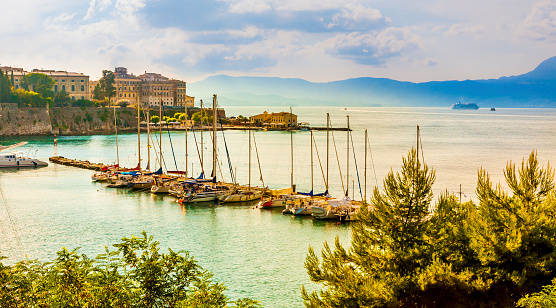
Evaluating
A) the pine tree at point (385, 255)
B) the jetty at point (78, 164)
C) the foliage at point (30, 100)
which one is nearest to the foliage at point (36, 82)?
the foliage at point (30, 100)

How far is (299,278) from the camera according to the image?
1962cm

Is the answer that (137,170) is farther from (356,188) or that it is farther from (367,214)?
(367,214)

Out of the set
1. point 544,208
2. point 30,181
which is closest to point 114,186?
point 30,181

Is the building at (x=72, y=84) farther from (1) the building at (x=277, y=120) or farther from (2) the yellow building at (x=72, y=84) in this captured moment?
(1) the building at (x=277, y=120)

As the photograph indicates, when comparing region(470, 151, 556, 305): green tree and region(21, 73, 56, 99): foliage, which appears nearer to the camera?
region(470, 151, 556, 305): green tree

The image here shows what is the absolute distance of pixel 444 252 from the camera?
41.2ft

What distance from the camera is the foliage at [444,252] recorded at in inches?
457

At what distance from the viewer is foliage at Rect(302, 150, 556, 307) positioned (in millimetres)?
11617

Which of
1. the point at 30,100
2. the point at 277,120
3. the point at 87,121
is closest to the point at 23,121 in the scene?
the point at 30,100

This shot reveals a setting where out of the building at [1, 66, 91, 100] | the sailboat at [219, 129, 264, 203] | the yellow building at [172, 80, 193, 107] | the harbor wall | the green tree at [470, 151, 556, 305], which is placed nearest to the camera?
the green tree at [470, 151, 556, 305]

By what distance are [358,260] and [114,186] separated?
30.3m

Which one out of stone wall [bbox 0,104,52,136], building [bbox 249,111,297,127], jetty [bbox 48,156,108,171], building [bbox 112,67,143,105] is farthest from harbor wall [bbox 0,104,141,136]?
jetty [bbox 48,156,108,171]

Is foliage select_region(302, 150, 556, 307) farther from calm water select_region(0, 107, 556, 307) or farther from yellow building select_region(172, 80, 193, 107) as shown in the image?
yellow building select_region(172, 80, 193, 107)

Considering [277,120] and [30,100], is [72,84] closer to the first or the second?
[30,100]
